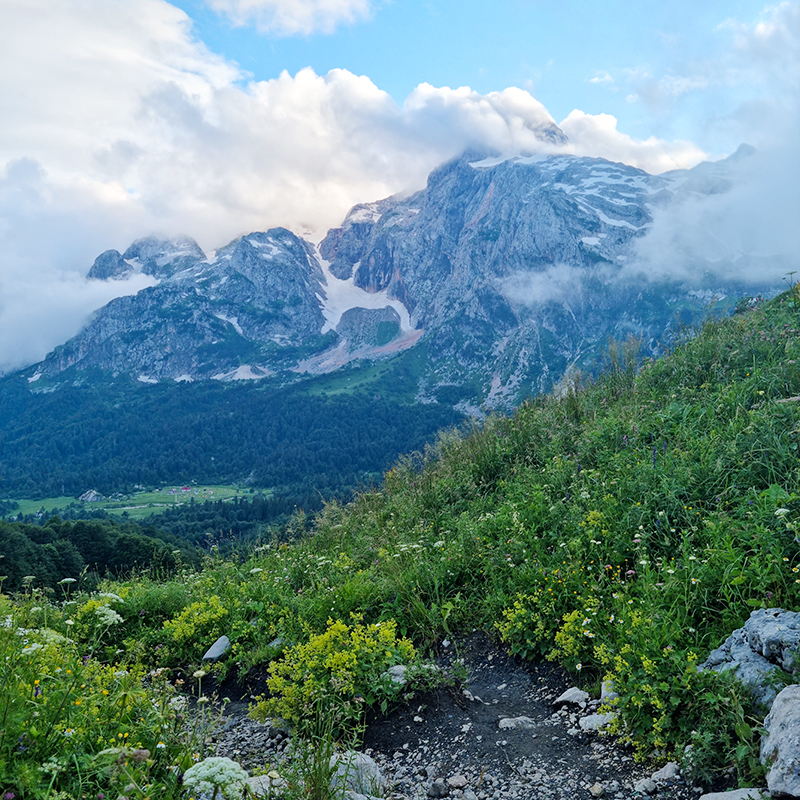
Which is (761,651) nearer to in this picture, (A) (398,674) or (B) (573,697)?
(B) (573,697)

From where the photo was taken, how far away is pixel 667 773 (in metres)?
3.61

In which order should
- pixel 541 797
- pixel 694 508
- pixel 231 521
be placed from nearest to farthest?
pixel 541 797
pixel 694 508
pixel 231 521

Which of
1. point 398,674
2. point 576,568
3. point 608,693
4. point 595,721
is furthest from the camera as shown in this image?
point 576,568

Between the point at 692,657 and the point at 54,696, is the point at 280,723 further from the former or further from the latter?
the point at 692,657

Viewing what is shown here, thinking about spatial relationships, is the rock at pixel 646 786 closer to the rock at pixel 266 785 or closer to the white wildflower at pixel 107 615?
the rock at pixel 266 785

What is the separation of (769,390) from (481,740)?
6558 millimetres

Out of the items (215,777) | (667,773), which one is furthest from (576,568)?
(215,777)

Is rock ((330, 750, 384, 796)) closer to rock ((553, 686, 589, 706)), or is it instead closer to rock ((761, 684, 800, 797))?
rock ((553, 686, 589, 706))

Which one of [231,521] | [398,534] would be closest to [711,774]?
[398,534]

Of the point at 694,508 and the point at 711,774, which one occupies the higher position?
the point at 694,508

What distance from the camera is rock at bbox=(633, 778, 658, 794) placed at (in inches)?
140

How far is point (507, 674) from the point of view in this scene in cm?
543

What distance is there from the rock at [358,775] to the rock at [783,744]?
2.63 m

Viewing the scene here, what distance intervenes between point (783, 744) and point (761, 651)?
2.94ft
